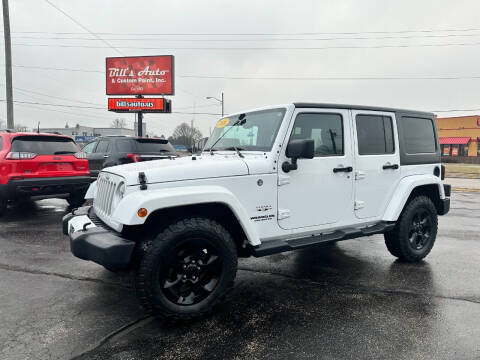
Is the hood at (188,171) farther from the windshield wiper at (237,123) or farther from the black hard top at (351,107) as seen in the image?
the black hard top at (351,107)

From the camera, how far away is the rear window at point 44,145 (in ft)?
22.5

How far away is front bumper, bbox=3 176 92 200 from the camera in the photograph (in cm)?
662

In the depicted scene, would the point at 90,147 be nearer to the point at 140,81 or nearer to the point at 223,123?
the point at 223,123

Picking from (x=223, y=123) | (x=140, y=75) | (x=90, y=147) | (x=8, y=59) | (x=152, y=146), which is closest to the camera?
(x=223, y=123)

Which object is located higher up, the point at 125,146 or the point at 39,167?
the point at 125,146

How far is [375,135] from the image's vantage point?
4.40m

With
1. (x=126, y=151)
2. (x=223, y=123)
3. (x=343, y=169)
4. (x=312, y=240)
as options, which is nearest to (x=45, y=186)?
(x=126, y=151)

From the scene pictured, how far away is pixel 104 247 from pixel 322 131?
2.52 m

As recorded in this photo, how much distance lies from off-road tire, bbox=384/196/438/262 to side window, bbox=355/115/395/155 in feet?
2.73

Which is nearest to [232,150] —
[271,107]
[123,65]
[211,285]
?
[271,107]

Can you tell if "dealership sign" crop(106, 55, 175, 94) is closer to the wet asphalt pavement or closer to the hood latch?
the wet asphalt pavement

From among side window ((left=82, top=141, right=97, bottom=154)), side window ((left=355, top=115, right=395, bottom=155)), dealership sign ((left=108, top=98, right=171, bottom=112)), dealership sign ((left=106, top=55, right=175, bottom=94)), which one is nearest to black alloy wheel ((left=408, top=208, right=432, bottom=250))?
side window ((left=355, top=115, right=395, bottom=155))

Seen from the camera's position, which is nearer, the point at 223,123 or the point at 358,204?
the point at 358,204

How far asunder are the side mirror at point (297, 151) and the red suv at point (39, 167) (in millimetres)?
5371
